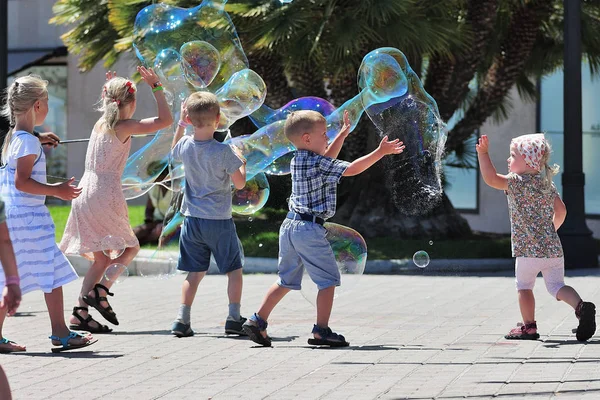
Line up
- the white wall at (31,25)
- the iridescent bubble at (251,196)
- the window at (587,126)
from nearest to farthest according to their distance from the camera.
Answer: the iridescent bubble at (251,196), the window at (587,126), the white wall at (31,25)

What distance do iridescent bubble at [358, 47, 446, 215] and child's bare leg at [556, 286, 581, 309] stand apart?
105 centimetres

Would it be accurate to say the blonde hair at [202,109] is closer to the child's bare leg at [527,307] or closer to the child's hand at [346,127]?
the child's hand at [346,127]

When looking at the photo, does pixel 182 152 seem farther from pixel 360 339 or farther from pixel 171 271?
pixel 360 339

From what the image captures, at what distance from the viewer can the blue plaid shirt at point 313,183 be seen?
593 centimetres

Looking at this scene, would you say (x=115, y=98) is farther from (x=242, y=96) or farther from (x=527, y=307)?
(x=527, y=307)

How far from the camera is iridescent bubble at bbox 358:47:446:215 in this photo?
659 cm

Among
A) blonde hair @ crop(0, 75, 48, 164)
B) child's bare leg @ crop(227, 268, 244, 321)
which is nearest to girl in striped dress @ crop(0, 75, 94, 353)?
blonde hair @ crop(0, 75, 48, 164)

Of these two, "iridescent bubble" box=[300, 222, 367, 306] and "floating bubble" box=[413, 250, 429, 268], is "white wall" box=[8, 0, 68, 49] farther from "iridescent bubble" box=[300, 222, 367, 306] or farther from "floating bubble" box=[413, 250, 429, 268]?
"iridescent bubble" box=[300, 222, 367, 306]

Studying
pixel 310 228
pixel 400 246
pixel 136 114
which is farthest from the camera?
pixel 136 114

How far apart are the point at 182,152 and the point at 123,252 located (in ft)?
2.66

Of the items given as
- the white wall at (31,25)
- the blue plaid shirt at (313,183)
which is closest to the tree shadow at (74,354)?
the blue plaid shirt at (313,183)

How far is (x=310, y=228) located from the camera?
19.5 feet

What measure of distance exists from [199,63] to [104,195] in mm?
1079

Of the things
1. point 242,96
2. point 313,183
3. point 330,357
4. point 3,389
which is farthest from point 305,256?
point 3,389
